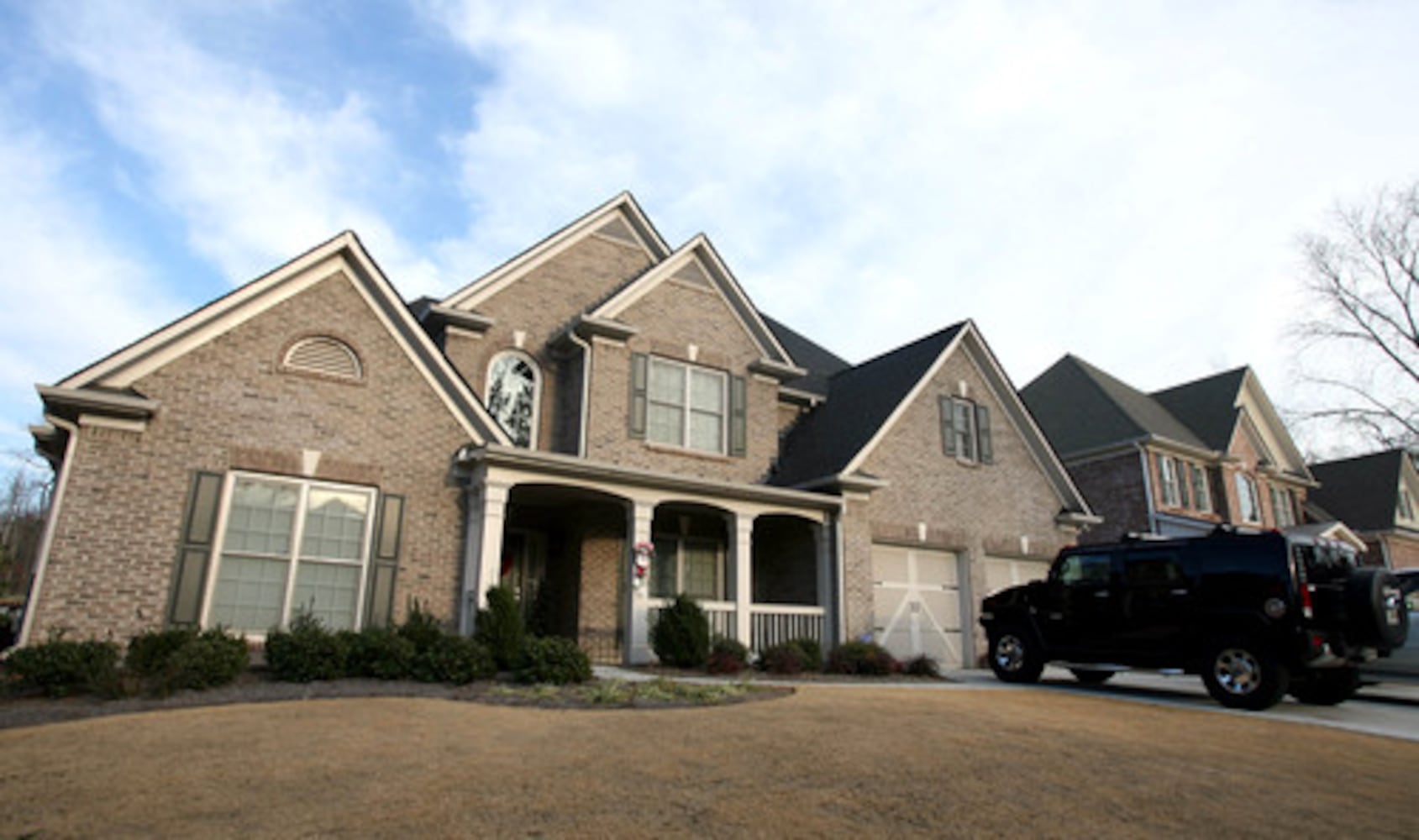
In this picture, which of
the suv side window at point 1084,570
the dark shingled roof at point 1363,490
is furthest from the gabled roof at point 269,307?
the dark shingled roof at point 1363,490

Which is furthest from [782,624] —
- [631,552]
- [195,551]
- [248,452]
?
[195,551]

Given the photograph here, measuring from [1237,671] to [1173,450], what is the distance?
1752 centimetres

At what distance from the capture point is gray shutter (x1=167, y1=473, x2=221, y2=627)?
9.93 meters

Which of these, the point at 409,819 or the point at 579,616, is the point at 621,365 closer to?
the point at 579,616

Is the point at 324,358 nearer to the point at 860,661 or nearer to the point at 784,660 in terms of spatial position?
the point at 784,660

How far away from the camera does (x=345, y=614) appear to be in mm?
11062

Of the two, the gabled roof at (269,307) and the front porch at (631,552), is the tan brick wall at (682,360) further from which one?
the gabled roof at (269,307)

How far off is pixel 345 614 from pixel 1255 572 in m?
11.5

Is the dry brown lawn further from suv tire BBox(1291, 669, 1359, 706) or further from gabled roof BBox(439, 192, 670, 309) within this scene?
gabled roof BBox(439, 192, 670, 309)

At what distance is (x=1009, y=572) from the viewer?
1822cm

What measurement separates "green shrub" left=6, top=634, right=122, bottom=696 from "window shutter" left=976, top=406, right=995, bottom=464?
15.7 meters

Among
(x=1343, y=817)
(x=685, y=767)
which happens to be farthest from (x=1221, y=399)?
(x=685, y=767)

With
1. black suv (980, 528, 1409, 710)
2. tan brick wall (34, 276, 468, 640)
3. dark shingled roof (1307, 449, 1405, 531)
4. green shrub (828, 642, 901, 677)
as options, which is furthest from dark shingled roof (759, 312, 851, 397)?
dark shingled roof (1307, 449, 1405, 531)

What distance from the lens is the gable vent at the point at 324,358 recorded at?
1148cm
